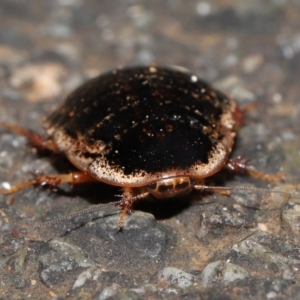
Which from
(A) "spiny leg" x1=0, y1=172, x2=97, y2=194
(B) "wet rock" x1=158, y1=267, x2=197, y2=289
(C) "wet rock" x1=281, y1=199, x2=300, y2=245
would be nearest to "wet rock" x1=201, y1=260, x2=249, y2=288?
(B) "wet rock" x1=158, y1=267, x2=197, y2=289

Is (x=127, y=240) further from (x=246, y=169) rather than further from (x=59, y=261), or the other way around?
(x=246, y=169)

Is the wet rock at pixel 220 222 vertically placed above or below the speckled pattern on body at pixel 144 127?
below

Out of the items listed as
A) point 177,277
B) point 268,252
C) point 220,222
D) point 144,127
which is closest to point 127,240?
point 177,277

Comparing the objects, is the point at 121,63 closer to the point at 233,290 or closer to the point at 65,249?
the point at 65,249

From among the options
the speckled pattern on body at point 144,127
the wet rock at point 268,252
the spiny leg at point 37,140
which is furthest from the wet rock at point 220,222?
the spiny leg at point 37,140

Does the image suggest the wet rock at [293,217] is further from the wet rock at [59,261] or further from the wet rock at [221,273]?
the wet rock at [59,261]

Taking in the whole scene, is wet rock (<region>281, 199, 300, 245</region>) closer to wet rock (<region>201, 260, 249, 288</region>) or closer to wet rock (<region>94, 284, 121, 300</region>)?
wet rock (<region>201, 260, 249, 288</region>)

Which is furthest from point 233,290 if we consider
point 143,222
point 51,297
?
point 51,297
